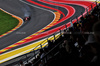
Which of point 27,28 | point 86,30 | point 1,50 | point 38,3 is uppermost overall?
point 38,3

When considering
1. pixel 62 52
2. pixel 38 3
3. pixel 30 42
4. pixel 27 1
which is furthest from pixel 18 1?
pixel 62 52

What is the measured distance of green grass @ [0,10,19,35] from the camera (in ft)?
78.1

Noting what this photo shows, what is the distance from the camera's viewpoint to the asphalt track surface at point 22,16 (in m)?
20.0

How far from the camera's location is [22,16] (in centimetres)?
2859

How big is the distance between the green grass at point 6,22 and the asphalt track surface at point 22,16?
1735 mm

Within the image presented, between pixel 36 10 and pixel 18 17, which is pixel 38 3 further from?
pixel 18 17

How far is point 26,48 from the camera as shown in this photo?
16.6 metres

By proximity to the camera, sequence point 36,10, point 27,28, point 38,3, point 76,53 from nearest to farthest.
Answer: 1. point 76,53
2. point 27,28
3. point 36,10
4. point 38,3

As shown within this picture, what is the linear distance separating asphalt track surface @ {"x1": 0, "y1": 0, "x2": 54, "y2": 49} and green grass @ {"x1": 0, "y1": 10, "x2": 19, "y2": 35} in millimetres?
1735

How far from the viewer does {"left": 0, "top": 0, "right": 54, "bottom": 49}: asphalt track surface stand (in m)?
20.0

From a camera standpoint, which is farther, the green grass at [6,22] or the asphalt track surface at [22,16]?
the green grass at [6,22]

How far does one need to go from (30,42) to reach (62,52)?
39.0 ft

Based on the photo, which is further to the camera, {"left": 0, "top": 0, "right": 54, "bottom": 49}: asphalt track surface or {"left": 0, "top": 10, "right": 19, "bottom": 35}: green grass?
{"left": 0, "top": 10, "right": 19, "bottom": 35}: green grass

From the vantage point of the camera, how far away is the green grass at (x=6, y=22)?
23803 millimetres
